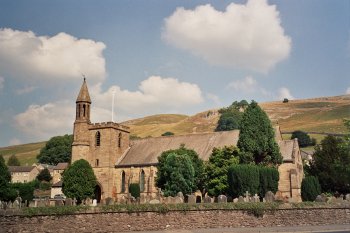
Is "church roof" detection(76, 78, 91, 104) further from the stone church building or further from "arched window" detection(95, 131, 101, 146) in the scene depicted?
"arched window" detection(95, 131, 101, 146)

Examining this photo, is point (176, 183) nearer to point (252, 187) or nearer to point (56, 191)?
Result: point (252, 187)

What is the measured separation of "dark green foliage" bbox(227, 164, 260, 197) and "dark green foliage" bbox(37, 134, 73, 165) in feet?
300

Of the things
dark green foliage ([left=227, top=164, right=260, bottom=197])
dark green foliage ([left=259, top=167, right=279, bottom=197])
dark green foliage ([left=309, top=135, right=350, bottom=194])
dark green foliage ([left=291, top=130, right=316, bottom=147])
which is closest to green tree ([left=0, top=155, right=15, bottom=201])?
dark green foliage ([left=227, top=164, right=260, bottom=197])

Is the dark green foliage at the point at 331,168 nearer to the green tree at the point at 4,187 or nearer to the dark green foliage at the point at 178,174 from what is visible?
the dark green foliage at the point at 178,174

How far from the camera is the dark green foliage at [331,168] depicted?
56078 mm

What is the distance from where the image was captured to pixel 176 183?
50.3 meters

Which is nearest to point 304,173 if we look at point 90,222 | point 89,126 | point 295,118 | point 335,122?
point 89,126

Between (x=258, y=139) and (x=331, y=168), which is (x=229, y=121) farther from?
(x=258, y=139)

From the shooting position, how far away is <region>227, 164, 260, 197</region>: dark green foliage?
4472 cm

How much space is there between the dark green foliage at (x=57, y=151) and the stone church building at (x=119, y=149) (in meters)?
62.9

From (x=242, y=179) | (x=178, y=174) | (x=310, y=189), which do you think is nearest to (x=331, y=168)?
(x=310, y=189)

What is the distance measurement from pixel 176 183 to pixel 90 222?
2593 cm

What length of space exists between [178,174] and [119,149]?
2127 cm

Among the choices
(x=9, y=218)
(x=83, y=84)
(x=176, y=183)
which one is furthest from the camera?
(x=83, y=84)
